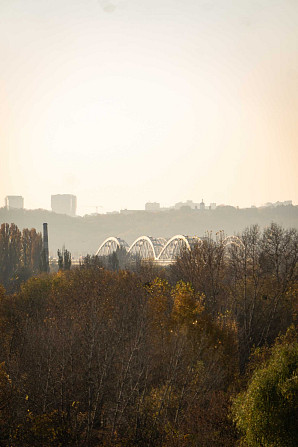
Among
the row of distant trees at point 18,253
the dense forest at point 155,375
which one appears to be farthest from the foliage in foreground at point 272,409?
the row of distant trees at point 18,253

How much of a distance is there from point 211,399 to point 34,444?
674cm

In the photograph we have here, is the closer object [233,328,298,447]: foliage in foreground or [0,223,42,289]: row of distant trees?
[233,328,298,447]: foliage in foreground

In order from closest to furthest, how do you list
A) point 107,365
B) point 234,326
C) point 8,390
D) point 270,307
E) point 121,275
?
point 8,390 → point 107,365 → point 234,326 → point 270,307 → point 121,275

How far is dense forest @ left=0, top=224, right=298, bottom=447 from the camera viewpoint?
18.4 metres

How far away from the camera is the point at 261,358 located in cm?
2691

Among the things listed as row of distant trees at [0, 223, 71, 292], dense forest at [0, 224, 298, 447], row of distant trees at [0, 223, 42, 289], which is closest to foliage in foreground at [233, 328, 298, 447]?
dense forest at [0, 224, 298, 447]

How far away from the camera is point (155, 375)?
24406 mm

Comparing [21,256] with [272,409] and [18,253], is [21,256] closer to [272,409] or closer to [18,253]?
[18,253]

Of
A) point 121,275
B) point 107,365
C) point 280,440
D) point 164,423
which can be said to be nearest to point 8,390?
point 107,365

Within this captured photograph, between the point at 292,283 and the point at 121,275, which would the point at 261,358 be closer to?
the point at 292,283

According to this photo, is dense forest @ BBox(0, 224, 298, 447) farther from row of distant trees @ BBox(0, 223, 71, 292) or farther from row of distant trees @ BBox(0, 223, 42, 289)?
row of distant trees @ BBox(0, 223, 42, 289)

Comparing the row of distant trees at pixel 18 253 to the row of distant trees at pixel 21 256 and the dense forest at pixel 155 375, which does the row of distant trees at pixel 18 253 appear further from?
the dense forest at pixel 155 375

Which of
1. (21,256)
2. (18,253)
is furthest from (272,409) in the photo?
(21,256)

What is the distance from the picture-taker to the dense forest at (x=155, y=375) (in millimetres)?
18375
